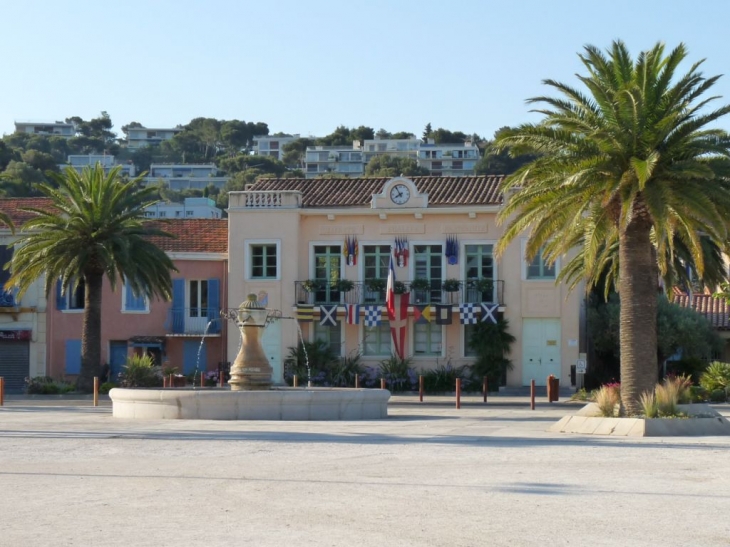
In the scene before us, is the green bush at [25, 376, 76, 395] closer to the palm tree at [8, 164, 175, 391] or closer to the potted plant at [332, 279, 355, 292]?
the palm tree at [8, 164, 175, 391]

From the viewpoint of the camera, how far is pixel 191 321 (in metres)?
50.1

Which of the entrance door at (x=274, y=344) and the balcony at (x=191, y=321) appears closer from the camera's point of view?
the entrance door at (x=274, y=344)

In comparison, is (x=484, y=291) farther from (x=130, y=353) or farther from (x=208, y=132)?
(x=208, y=132)

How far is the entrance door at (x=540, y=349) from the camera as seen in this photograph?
152 feet

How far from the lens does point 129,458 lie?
17.3m

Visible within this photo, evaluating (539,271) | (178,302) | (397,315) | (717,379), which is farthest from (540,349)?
(178,302)

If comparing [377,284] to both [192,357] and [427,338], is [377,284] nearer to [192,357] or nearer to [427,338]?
[427,338]

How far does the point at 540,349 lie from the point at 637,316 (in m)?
22.6

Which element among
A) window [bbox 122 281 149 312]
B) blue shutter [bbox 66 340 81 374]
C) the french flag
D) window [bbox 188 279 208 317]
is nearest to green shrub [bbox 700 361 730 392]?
the french flag

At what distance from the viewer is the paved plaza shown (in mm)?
11031

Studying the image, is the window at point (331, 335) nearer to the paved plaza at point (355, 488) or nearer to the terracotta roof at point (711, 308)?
the terracotta roof at point (711, 308)

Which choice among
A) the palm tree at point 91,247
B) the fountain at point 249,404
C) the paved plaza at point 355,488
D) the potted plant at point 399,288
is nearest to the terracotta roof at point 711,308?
the potted plant at point 399,288

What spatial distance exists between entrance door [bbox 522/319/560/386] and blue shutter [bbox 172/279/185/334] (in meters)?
14.1

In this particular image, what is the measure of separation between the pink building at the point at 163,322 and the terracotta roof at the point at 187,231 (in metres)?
0.17
